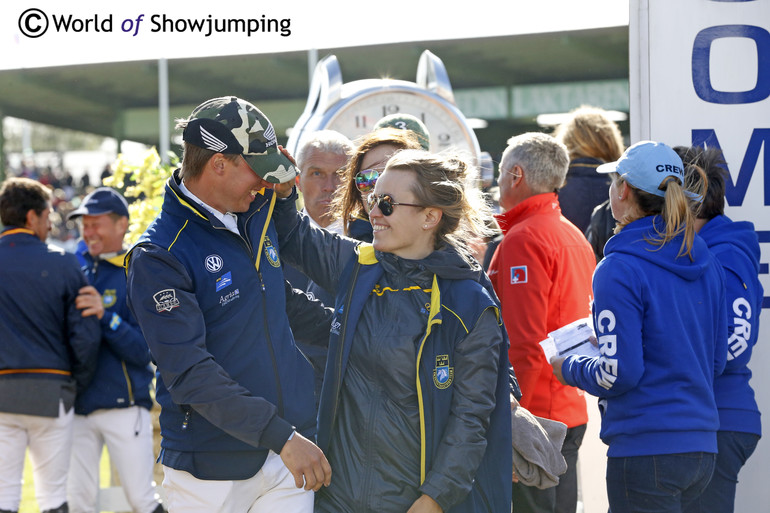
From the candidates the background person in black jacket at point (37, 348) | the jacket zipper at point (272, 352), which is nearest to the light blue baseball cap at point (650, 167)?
the jacket zipper at point (272, 352)

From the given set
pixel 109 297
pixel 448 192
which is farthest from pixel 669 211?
pixel 109 297

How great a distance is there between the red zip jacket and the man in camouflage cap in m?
1.36

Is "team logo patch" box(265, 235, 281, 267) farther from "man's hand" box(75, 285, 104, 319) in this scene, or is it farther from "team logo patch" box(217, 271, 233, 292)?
"man's hand" box(75, 285, 104, 319)

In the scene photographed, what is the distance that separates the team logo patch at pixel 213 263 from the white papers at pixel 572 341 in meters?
1.33

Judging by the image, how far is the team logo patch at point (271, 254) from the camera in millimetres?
2787

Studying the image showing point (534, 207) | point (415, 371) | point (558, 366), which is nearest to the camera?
point (415, 371)

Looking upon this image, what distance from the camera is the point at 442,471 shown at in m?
2.54

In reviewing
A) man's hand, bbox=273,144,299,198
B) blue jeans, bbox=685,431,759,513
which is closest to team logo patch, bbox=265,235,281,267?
man's hand, bbox=273,144,299,198

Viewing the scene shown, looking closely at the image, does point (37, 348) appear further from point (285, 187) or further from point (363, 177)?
point (285, 187)

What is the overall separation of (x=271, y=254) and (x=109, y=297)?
10.6 feet

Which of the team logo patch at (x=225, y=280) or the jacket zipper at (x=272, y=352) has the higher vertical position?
the team logo patch at (x=225, y=280)

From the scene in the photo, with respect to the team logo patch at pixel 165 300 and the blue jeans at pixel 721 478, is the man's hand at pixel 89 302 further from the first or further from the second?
the blue jeans at pixel 721 478

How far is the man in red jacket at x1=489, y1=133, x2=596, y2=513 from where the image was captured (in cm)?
390

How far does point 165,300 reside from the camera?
98.0 inches
